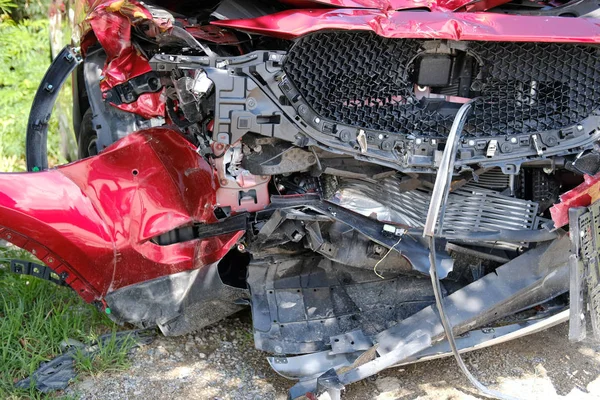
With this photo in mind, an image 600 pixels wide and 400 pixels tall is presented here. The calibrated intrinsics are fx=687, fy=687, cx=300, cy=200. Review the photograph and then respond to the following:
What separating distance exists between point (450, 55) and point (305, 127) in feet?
2.31

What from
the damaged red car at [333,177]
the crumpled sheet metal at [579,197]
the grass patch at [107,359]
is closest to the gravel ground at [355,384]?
the grass patch at [107,359]

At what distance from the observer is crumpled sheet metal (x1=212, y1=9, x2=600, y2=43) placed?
266 cm

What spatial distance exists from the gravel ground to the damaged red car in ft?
0.51

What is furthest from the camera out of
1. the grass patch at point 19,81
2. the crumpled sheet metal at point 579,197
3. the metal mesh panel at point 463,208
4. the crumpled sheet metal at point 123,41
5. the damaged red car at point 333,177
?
the grass patch at point 19,81

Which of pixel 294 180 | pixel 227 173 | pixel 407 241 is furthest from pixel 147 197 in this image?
pixel 407 241

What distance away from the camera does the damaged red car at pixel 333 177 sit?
2775 millimetres

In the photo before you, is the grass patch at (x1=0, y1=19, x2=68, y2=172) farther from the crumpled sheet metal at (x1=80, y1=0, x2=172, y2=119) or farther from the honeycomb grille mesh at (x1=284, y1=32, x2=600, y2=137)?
the honeycomb grille mesh at (x1=284, y1=32, x2=600, y2=137)

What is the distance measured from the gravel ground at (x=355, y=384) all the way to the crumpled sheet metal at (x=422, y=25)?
1594mm

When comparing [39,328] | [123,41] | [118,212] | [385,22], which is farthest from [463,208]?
[39,328]

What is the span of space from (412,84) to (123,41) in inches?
49.3

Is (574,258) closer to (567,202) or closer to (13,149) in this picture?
(567,202)

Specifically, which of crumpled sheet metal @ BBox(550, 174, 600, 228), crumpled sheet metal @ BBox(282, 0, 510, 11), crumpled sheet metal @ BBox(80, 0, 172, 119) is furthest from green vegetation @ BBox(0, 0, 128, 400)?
crumpled sheet metal @ BBox(550, 174, 600, 228)

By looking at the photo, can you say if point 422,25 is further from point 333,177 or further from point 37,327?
point 37,327

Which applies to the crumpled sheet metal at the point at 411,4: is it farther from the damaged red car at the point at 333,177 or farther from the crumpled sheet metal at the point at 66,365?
the crumpled sheet metal at the point at 66,365
